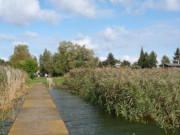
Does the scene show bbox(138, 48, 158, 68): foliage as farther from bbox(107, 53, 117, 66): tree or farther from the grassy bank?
the grassy bank

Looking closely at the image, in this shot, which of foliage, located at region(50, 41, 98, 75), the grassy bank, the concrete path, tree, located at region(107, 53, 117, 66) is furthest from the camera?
tree, located at region(107, 53, 117, 66)

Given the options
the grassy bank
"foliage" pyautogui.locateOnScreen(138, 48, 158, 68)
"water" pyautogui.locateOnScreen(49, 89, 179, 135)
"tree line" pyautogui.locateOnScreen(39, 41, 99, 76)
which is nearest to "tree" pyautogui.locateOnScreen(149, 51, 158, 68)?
"foliage" pyautogui.locateOnScreen(138, 48, 158, 68)

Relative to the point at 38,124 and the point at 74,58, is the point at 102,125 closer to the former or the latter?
the point at 38,124

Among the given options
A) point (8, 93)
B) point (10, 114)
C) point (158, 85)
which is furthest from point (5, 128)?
point (158, 85)

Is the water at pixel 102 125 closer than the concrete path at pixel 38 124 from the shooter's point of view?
No

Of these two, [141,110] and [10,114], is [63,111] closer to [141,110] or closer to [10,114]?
[10,114]

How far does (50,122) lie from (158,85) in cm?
359

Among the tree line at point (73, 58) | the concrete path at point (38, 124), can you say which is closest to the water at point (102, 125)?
the concrete path at point (38, 124)

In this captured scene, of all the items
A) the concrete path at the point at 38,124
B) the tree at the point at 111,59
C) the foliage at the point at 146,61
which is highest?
the tree at the point at 111,59

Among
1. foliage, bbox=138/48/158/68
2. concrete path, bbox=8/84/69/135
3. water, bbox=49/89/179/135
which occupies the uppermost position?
foliage, bbox=138/48/158/68

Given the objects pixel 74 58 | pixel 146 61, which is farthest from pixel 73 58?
pixel 146 61

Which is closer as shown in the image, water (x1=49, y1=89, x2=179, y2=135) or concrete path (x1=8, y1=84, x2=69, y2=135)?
concrete path (x1=8, y1=84, x2=69, y2=135)

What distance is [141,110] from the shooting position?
715cm

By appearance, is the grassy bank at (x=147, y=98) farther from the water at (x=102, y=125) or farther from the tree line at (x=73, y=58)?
the tree line at (x=73, y=58)
